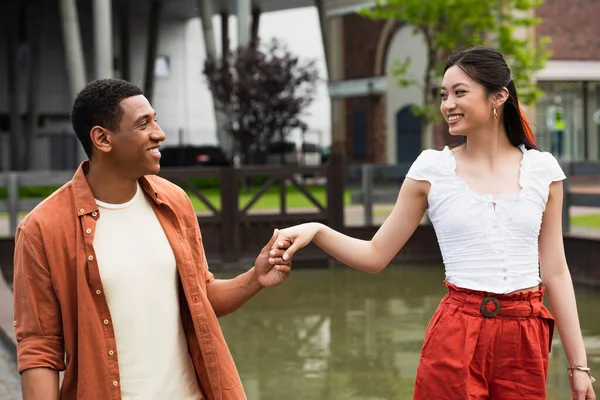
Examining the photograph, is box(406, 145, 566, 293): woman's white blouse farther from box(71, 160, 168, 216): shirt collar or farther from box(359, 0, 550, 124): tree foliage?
box(359, 0, 550, 124): tree foliage

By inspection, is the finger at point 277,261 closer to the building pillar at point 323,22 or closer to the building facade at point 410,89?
the building facade at point 410,89

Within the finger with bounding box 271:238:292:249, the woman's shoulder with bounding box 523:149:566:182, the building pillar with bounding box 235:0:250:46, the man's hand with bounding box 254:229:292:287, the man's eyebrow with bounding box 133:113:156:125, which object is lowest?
the man's hand with bounding box 254:229:292:287

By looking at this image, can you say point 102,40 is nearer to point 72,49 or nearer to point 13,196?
point 72,49

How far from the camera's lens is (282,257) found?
3.45m

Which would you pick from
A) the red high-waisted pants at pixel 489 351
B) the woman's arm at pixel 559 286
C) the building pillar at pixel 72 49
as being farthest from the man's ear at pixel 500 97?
the building pillar at pixel 72 49

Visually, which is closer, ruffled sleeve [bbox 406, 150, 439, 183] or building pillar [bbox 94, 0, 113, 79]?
ruffled sleeve [bbox 406, 150, 439, 183]

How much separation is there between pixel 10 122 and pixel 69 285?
44.8 metres

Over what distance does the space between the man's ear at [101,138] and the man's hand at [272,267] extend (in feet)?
1.88

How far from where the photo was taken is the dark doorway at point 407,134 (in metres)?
39.8

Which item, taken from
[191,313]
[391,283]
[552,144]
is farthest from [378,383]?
[552,144]

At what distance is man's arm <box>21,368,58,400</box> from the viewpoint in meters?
3.03

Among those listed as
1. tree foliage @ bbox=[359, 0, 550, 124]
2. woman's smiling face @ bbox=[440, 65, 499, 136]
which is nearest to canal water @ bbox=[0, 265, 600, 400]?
woman's smiling face @ bbox=[440, 65, 499, 136]

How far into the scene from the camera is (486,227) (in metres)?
3.50

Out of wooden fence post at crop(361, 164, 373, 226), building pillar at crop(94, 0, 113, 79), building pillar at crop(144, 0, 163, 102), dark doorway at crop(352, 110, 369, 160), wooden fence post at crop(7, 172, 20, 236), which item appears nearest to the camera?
wooden fence post at crop(7, 172, 20, 236)
